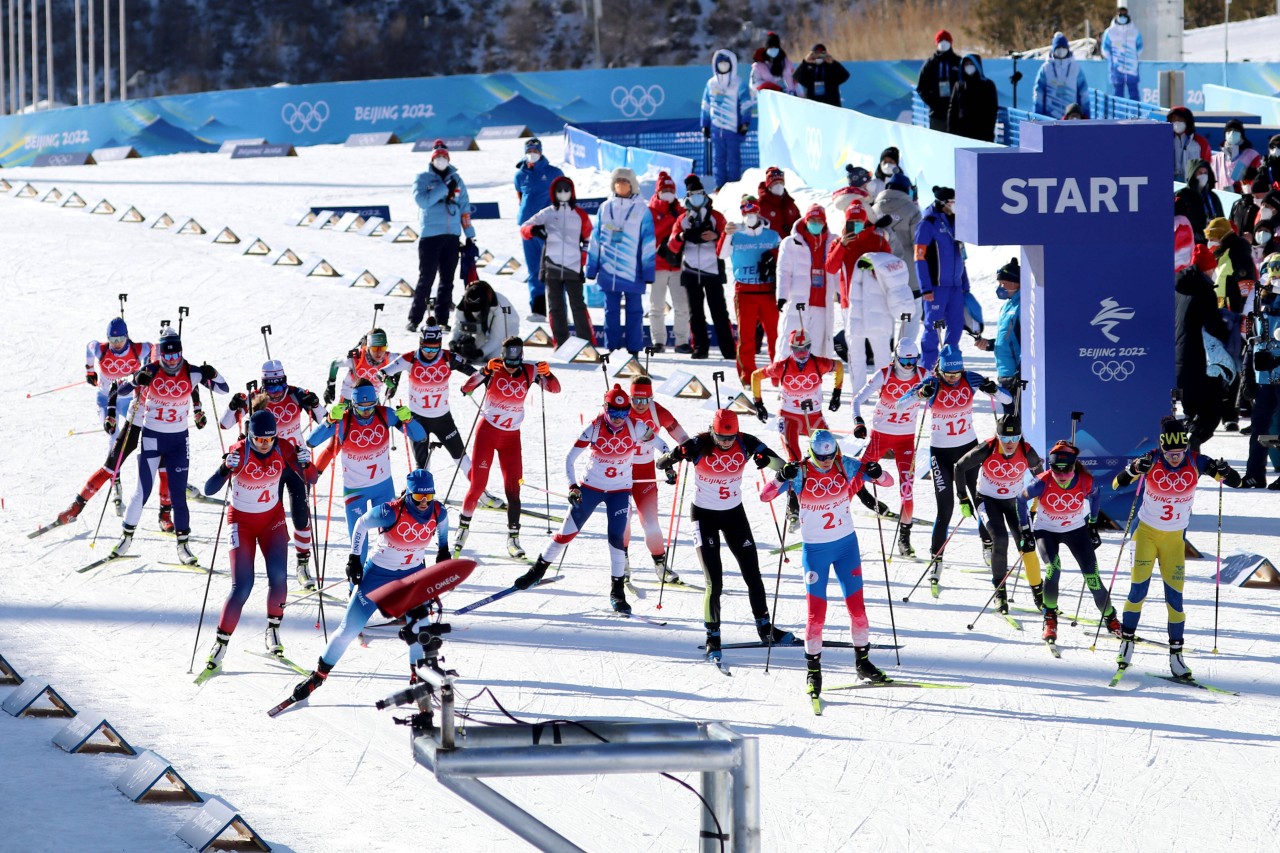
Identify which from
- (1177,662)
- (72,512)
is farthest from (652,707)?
(72,512)

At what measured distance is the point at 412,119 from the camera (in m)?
36.0

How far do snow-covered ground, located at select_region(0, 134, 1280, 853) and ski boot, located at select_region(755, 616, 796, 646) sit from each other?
5.6 inches

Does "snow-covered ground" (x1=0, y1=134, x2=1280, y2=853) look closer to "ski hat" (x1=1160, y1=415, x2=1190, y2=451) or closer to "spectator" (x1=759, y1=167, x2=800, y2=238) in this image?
"ski hat" (x1=1160, y1=415, x2=1190, y2=451)

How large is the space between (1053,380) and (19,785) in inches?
329

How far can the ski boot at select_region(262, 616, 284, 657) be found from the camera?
12.1 meters

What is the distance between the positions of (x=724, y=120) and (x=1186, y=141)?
7679 mm

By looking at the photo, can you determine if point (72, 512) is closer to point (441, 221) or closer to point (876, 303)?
point (441, 221)

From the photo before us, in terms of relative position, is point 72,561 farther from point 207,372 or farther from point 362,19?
point 362,19

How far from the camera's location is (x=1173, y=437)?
11.6 meters

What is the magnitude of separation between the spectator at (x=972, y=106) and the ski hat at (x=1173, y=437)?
12182 mm

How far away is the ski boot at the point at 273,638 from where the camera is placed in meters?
12.1

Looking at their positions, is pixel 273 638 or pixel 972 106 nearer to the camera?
pixel 273 638

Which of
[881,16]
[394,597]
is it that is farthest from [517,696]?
[881,16]

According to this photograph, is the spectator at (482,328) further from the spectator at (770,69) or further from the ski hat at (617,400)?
the spectator at (770,69)
